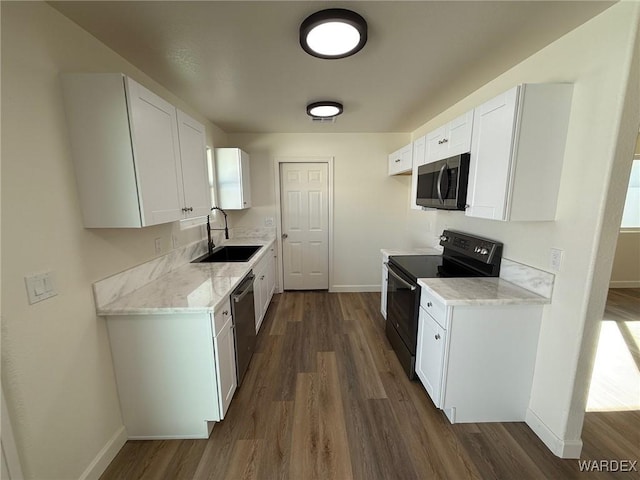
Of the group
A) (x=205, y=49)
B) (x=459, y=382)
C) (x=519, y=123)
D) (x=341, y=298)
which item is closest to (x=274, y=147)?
(x=205, y=49)

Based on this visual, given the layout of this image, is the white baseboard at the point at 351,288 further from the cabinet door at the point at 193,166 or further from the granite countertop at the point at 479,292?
the cabinet door at the point at 193,166

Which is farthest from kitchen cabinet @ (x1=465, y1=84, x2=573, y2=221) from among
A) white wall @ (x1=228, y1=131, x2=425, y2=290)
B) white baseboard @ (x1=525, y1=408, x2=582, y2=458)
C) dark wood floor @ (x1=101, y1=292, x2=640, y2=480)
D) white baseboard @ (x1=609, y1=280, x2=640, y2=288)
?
white baseboard @ (x1=609, y1=280, x2=640, y2=288)

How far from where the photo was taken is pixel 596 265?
4.42ft

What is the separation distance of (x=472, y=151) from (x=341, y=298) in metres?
2.70

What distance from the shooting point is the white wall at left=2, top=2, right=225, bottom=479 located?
42.3 inches

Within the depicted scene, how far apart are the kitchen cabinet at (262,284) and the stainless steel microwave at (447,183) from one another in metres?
1.86

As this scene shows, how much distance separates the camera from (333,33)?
1384 millimetres

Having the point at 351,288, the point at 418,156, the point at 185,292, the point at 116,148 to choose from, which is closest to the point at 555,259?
the point at 418,156

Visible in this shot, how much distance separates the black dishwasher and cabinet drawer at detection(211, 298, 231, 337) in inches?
3.4

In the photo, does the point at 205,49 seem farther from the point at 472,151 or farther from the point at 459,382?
the point at 459,382

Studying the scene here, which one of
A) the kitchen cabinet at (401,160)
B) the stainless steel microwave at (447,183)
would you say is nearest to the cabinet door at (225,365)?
the stainless steel microwave at (447,183)

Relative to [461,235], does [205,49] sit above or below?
above

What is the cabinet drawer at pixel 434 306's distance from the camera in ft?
5.66

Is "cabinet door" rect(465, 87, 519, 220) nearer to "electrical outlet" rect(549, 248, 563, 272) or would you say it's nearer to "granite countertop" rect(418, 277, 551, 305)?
"electrical outlet" rect(549, 248, 563, 272)
